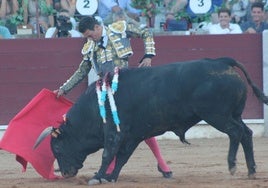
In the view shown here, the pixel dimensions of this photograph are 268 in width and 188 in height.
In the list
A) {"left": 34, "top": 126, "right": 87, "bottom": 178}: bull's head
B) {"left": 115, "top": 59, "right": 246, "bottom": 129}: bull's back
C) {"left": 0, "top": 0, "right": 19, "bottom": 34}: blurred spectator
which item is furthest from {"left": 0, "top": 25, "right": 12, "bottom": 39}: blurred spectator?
{"left": 115, "top": 59, "right": 246, "bottom": 129}: bull's back

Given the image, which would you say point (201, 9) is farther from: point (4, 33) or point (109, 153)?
point (109, 153)

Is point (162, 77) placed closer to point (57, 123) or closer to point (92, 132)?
point (92, 132)

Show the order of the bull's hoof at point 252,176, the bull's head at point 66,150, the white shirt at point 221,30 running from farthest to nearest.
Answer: the white shirt at point 221,30
the bull's head at point 66,150
the bull's hoof at point 252,176

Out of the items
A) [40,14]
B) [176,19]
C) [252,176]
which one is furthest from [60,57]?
[252,176]

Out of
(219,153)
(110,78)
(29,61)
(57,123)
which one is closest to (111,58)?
(110,78)

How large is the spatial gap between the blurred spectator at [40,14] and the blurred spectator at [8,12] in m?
0.16

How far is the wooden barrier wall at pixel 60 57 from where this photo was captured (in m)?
12.7

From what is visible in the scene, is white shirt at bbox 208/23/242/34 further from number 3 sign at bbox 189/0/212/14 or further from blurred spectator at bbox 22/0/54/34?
blurred spectator at bbox 22/0/54/34

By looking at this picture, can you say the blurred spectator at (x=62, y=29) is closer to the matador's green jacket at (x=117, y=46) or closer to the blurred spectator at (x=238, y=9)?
the blurred spectator at (x=238, y=9)

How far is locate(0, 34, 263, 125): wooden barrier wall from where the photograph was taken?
1268 centimetres

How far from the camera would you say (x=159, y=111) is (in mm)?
7977

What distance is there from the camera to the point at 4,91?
12719 millimetres

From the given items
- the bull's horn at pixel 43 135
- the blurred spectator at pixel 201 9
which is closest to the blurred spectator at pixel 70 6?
the blurred spectator at pixel 201 9

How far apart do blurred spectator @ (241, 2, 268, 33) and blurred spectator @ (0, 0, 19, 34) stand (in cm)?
309
